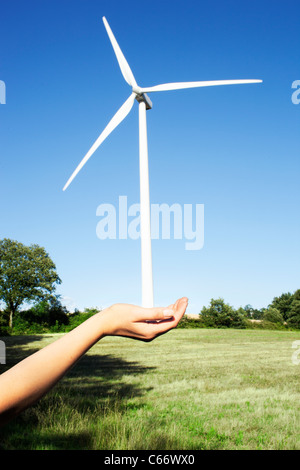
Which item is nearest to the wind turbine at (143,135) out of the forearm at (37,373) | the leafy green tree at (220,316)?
the forearm at (37,373)

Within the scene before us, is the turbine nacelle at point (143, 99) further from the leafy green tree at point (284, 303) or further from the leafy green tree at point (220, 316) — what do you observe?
the leafy green tree at point (284, 303)

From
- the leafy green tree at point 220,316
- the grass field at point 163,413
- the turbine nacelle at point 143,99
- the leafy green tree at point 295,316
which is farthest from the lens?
the leafy green tree at point 295,316

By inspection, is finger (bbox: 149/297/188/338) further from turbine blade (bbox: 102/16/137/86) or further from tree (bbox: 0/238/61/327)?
tree (bbox: 0/238/61/327)

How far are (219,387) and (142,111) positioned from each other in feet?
36.4

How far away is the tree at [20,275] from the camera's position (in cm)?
6153

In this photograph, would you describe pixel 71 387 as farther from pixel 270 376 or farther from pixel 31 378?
pixel 31 378

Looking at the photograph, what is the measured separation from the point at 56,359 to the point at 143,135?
8.16 m

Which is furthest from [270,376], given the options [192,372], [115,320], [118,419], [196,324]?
[196,324]

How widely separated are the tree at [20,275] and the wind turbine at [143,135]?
2107 inches

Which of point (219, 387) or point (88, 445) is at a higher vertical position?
point (88, 445)

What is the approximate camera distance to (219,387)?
14.5 meters

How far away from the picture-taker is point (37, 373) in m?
1.36

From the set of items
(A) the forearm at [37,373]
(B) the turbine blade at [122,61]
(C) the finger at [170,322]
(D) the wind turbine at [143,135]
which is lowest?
(A) the forearm at [37,373]
